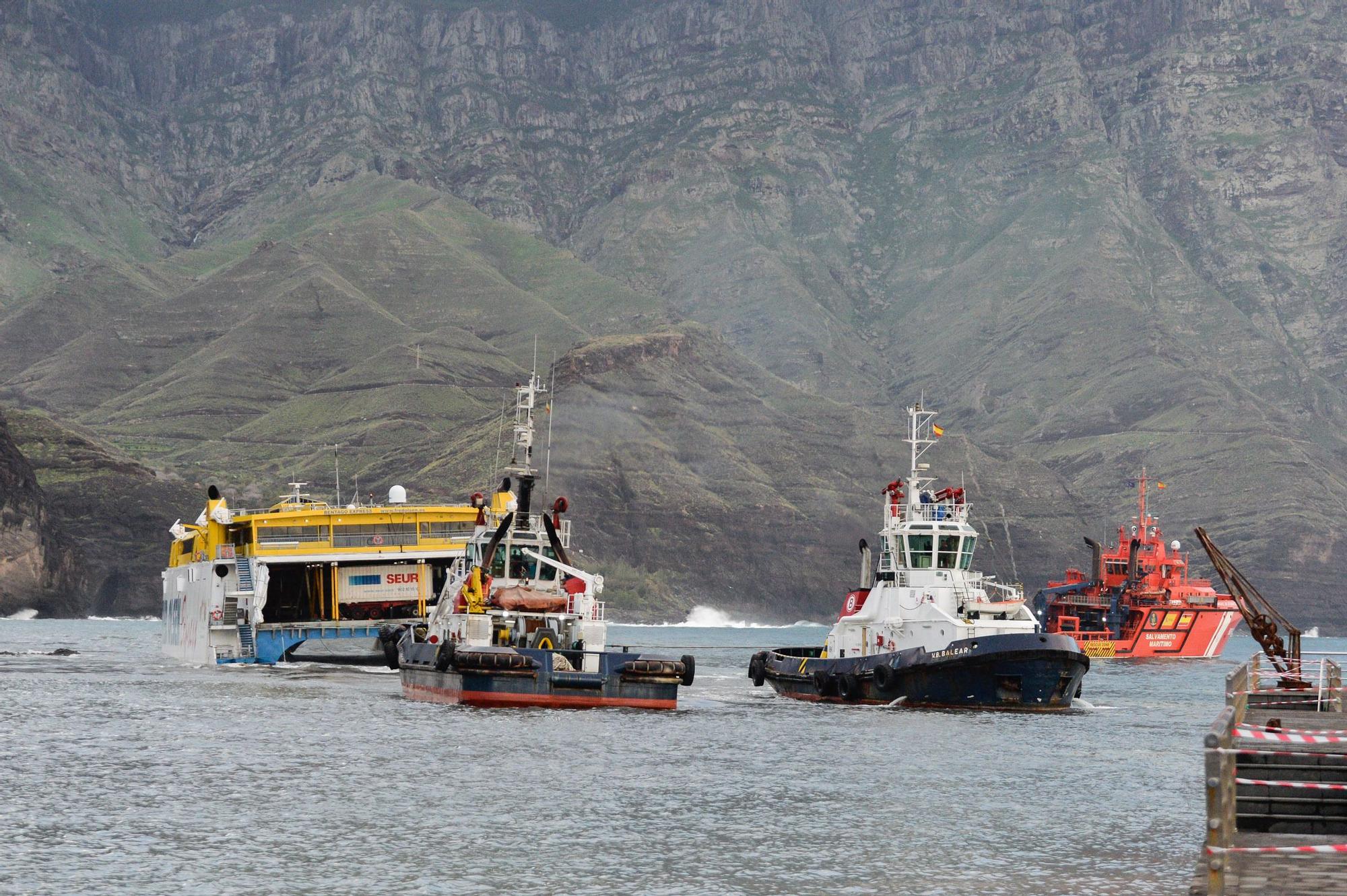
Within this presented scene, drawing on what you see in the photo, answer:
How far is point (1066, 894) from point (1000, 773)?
1897 cm

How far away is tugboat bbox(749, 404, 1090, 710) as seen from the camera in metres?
67.9

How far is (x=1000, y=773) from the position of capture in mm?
49656

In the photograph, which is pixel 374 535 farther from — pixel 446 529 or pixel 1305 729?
pixel 1305 729

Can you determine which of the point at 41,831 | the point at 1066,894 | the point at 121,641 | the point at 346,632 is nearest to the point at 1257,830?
the point at 1066,894

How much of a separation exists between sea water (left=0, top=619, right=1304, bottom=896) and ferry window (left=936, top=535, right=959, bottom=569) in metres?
6.19

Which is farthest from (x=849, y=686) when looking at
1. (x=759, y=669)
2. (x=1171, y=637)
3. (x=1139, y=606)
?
(x=1171, y=637)

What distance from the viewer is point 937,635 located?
69625 millimetres

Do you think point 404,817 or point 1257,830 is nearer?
point 1257,830

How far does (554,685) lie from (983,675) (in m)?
16.9

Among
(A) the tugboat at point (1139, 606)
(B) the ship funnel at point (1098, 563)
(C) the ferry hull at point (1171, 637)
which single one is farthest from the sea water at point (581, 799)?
(B) the ship funnel at point (1098, 563)

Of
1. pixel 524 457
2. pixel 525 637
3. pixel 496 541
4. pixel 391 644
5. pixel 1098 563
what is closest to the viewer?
pixel 525 637

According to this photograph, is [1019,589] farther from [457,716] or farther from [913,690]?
[457,716]

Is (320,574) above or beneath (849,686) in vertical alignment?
above

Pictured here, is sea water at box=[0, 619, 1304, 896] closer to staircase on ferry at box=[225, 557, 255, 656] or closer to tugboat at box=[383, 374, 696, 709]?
tugboat at box=[383, 374, 696, 709]
